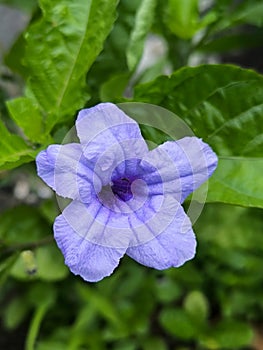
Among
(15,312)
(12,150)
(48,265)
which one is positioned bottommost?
(15,312)

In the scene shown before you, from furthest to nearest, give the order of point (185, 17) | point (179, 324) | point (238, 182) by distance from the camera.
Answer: point (179, 324), point (185, 17), point (238, 182)

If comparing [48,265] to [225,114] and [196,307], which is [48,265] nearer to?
[196,307]

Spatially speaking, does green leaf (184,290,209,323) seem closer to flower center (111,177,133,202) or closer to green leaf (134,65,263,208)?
green leaf (134,65,263,208)

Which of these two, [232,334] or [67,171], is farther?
[232,334]

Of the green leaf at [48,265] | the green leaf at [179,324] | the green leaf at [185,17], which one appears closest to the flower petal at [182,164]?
the green leaf at [185,17]

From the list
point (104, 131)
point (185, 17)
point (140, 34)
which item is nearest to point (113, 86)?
point (140, 34)

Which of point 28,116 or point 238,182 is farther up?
point 28,116
